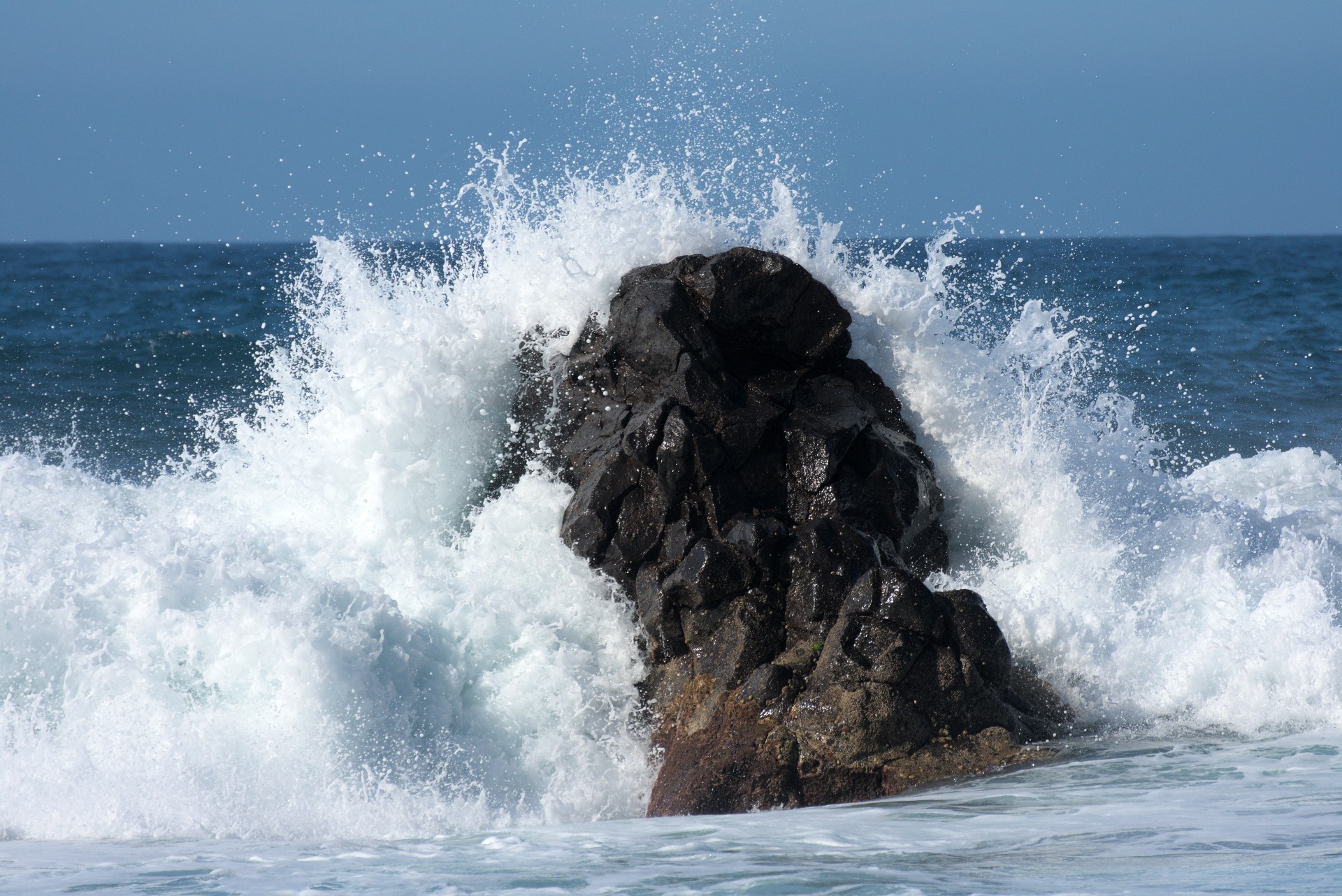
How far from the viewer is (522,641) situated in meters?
5.05

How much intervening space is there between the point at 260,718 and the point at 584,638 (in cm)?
136

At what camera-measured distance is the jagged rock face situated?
13.9 feet

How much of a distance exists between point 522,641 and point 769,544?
3.86 feet

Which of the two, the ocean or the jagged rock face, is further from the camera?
the jagged rock face

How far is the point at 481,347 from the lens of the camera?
6.00m

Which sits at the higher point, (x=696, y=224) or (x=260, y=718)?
(x=696, y=224)

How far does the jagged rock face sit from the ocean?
0.73 feet

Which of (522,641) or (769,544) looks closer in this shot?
(769,544)

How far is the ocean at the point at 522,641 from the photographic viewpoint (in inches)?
136

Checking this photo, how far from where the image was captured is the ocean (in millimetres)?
3467

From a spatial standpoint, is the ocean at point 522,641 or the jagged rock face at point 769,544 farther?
the jagged rock face at point 769,544

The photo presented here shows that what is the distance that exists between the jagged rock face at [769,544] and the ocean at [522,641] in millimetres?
221

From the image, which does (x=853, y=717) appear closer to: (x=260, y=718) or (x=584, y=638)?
(x=584, y=638)

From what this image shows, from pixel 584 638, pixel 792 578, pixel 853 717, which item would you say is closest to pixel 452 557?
pixel 584 638
